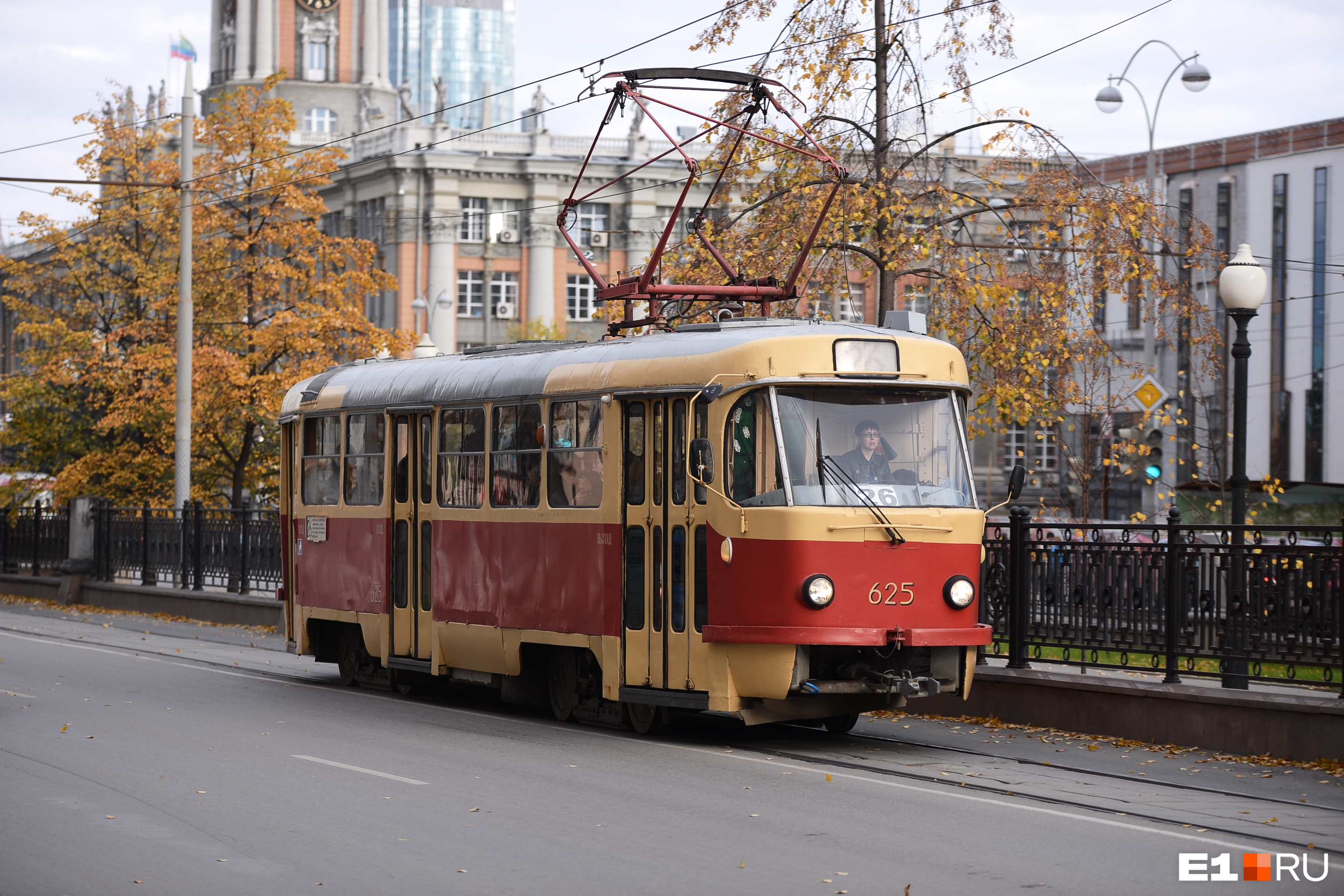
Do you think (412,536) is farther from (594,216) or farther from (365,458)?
(594,216)

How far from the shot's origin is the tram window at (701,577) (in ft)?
43.2

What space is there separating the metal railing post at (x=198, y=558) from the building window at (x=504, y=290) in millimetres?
51533

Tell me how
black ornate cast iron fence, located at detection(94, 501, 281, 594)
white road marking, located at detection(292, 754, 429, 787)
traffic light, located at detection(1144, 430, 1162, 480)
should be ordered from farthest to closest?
black ornate cast iron fence, located at detection(94, 501, 281, 594)
traffic light, located at detection(1144, 430, 1162, 480)
white road marking, located at detection(292, 754, 429, 787)

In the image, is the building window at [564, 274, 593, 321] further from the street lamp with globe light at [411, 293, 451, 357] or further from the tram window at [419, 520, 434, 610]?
the tram window at [419, 520, 434, 610]

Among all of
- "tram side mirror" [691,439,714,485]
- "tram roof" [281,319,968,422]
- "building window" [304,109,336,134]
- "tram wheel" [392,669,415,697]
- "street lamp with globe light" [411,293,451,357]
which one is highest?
"building window" [304,109,336,134]

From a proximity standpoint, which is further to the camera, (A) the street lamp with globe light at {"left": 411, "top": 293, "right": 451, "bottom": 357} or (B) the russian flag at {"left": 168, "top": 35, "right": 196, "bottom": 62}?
(B) the russian flag at {"left": 168, "top": 35, "right": 196, "bottom": 62}

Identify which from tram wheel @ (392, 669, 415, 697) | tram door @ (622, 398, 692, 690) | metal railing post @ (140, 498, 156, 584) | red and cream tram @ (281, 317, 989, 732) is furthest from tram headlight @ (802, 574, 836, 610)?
metal railing post @ (140, 498, 156, 584)

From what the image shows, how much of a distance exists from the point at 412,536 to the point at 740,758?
523cm

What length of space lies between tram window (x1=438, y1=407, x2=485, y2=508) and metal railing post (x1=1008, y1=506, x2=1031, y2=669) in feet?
15.2

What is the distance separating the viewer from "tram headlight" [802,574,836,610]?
12594mm

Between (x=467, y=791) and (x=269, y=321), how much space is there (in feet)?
91.5

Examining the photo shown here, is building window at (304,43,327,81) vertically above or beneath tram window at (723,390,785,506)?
above

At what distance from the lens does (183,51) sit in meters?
31.7

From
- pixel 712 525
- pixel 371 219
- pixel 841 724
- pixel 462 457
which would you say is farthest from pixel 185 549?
→ pixel 371 219
